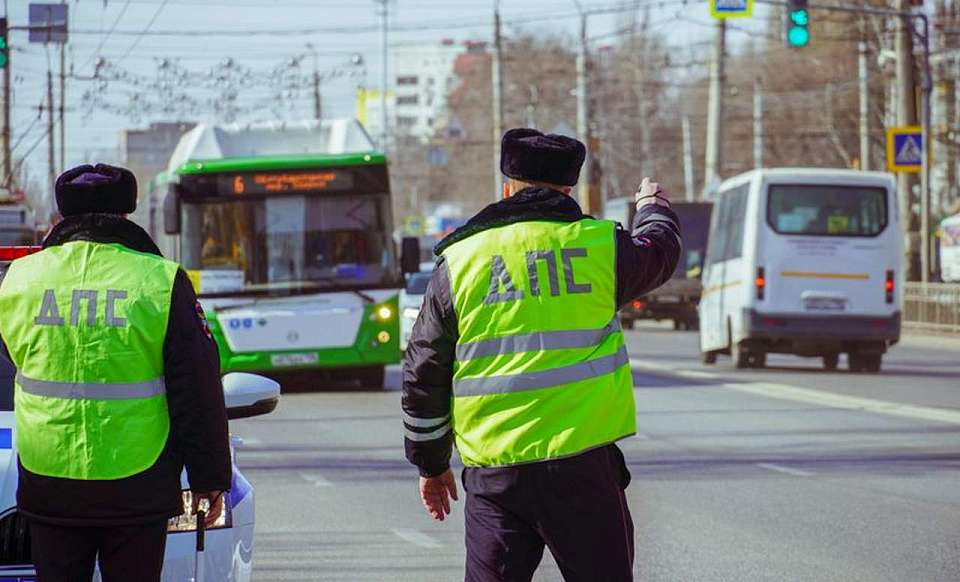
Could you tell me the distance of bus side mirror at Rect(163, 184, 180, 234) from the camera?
22.0m

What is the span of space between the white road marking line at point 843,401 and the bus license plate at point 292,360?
4775 millimetres

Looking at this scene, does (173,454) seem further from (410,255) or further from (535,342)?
(410,255)

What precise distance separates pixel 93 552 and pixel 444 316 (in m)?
1.07

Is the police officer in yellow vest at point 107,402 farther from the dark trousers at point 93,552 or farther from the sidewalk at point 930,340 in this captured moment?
the sidewalk at point 930,340

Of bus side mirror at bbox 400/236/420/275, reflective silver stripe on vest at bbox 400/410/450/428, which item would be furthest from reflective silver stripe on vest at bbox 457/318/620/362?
bus side mirror at bbox 400/236/420/275

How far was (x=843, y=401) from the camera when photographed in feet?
66.3

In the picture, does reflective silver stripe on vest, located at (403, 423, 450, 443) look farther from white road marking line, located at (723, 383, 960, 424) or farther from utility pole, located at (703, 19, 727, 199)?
utility pole, located at (703, 19, 727, 199)

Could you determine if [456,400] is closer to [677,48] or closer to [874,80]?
[874,80]

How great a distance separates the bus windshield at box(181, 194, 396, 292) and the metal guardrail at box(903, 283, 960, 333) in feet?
55.3

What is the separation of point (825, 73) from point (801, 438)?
6857 cm

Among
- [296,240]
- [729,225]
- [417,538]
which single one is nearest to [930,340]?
[729,225]

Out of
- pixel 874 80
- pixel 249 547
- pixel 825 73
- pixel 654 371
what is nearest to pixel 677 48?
pixel 825 73

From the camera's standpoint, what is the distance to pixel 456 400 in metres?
5.16

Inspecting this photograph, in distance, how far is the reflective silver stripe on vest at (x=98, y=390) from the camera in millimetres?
4961
